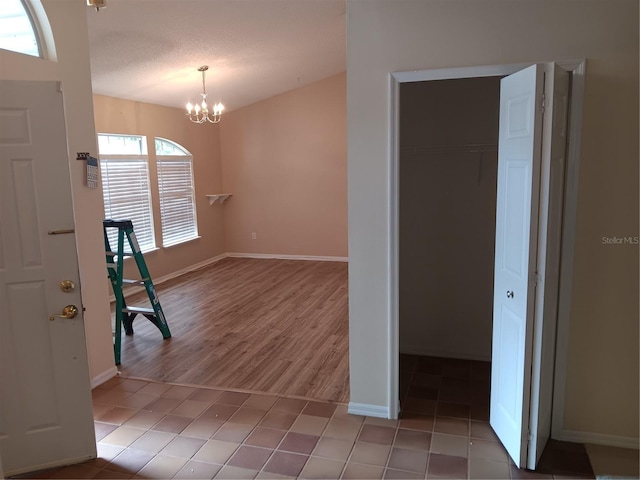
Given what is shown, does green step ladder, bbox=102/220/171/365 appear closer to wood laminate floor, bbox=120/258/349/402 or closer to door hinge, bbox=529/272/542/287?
wood laminate floor, bbox=120/258/349/402

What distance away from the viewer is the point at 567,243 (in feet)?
8.53

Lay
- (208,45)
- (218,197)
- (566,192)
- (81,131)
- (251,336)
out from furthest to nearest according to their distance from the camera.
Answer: (218,197) → (208,45) → (251,336) → (81,131) → (566,192)

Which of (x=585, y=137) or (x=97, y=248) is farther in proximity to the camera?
(x=97, y=248)

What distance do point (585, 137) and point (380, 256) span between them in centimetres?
126

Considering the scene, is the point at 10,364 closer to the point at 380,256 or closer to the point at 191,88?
the point at 380,256

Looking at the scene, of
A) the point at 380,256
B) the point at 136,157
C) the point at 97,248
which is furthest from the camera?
the point at 136,157

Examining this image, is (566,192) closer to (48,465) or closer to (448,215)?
(448,215)

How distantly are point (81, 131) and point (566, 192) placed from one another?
309 centimetres

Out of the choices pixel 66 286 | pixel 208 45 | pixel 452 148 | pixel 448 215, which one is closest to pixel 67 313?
pixel 66 286

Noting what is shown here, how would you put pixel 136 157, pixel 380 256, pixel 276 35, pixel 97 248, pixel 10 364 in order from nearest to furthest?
pixel 10 364, pixel 380 256, pixel 97 248, pixel 276 35, pixel 136 157

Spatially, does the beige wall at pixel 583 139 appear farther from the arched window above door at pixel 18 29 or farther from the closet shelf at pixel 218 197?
the closet shelf at pixel 218 197

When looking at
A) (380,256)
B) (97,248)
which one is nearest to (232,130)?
(97,248)

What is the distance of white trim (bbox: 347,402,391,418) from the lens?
3.05 meters

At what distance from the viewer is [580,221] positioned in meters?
2.57
